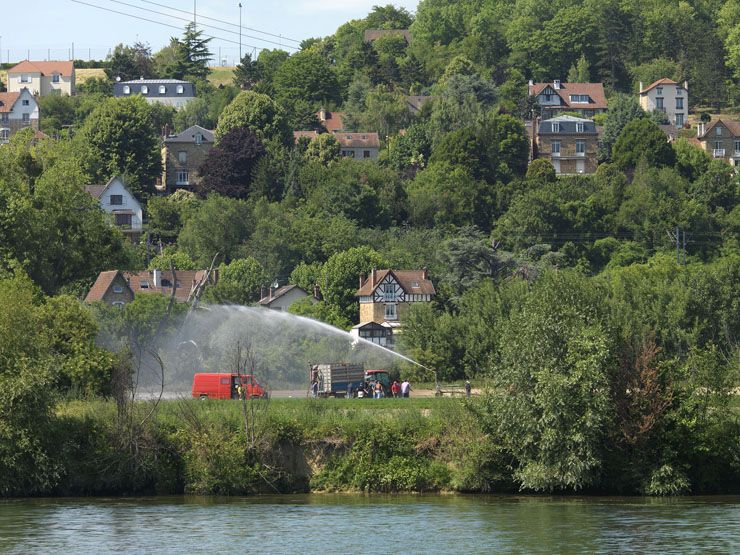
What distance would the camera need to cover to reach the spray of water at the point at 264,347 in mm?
76625

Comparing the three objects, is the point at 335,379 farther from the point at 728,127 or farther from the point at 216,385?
the point at 728,127

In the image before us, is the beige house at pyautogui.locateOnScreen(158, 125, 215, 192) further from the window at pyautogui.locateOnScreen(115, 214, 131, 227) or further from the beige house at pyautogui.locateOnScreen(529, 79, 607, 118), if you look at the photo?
the beige house at pyautogui.locateOnScreen(529, 79, 607, 118)

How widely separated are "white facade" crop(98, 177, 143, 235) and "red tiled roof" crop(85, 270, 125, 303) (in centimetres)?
2992

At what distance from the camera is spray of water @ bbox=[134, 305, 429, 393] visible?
76625mm

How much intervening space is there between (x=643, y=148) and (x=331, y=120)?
4304 cm

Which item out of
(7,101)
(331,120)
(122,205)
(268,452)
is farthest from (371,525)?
(7,101)

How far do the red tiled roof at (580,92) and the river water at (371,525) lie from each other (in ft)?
434

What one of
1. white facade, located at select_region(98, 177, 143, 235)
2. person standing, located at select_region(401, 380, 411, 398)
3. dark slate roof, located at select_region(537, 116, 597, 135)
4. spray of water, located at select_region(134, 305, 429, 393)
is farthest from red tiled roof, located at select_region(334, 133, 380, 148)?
person standing, located at select_region(401, 380, 411, 398)

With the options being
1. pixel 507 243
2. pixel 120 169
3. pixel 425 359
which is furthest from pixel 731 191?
pixel 425 359

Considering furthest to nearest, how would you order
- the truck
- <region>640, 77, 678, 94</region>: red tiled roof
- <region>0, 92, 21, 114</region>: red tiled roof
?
<region>0, 92, 21, 114</region>: red tiled roof
<region>640, 77, 678, 94</region>: red tiled roof
the truck

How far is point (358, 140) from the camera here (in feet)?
535

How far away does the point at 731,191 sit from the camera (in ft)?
463

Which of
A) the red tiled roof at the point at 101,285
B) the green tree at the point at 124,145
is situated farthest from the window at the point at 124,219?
the red tiled roof at the point at 101,285

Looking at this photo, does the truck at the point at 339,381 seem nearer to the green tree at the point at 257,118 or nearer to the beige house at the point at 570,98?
the green tree at the point at 257,118
